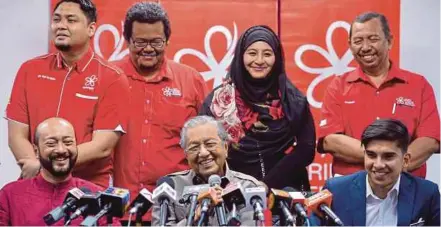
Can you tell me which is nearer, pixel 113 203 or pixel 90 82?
pixel 113 203

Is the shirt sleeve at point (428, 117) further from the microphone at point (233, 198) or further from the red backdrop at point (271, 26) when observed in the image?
the microphone at point (233, 198)

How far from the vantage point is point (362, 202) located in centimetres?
480

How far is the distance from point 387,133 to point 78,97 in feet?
5.58

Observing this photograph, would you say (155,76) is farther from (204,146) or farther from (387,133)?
(387,133)

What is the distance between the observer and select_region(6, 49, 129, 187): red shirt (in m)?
5.30

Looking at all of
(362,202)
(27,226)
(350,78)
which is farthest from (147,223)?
(350,78)

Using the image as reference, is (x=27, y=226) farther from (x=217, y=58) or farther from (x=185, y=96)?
(x=217, y=58)

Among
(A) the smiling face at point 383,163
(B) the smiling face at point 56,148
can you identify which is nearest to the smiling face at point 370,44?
(A) the smiling face at point 383,163

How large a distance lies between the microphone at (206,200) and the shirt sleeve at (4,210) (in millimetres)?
1321

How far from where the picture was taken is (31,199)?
4898 millimetres

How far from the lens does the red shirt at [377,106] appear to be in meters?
5.46

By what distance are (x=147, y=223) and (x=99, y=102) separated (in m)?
0.79

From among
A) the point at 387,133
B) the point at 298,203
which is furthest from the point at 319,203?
the point at 387,133

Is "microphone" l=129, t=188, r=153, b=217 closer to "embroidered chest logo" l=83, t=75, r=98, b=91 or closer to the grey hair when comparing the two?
the grey hair
